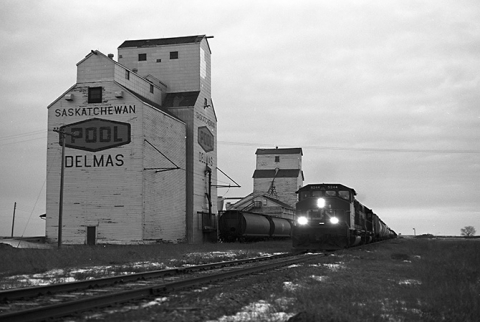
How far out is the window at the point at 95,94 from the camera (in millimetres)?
41438

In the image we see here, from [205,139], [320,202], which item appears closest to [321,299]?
[320,202]

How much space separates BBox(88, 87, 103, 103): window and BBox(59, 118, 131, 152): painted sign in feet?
5.20

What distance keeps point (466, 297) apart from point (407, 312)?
1968 mm

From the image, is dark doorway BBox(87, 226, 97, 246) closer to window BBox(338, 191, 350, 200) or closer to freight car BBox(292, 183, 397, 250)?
freight car BBox(292, 183, 397, 250)

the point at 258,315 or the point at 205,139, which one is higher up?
the point at 205,139

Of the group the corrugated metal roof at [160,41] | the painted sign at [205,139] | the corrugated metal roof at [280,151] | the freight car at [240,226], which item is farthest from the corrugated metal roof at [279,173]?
the corrugated metal roof at [160,41]

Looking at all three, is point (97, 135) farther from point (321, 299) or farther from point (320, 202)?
point (321, 299)

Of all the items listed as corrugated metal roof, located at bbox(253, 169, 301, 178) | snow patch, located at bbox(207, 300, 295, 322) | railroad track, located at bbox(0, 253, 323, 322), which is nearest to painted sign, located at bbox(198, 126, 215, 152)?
corrugated metal roof, located at bbox(253, 169, 301, 178)

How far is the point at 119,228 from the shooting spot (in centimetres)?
3919

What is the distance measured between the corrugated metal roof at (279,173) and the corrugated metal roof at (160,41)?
3437 cm

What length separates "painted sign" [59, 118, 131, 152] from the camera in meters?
40.4

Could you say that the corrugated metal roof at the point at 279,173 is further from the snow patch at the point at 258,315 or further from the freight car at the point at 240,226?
the snow patch at the point at 258,315

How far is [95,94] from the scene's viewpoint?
41.6 metres

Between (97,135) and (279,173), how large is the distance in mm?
45909
